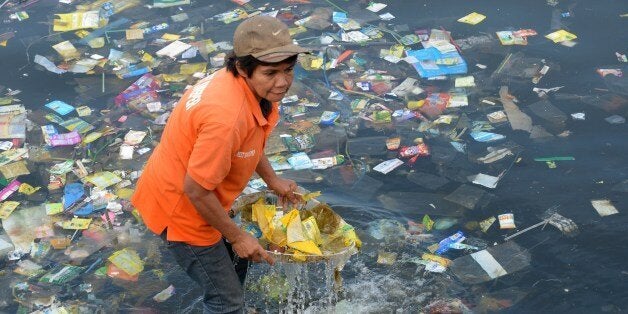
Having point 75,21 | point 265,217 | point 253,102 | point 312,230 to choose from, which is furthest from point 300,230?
point 75,21

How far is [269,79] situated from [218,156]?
341mm

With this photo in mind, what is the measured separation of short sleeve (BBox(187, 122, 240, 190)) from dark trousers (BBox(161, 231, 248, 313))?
0.43 metres

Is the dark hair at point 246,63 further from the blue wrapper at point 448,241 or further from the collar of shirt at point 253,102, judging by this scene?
the blue wrapper at point 448,241

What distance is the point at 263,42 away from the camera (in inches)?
97.4

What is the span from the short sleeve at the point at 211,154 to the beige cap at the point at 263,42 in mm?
283

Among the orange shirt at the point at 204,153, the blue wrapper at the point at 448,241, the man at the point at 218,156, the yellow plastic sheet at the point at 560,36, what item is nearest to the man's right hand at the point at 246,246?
the man at the point at 218,156

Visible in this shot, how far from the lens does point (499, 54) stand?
5930 mm

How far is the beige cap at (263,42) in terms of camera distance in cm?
247

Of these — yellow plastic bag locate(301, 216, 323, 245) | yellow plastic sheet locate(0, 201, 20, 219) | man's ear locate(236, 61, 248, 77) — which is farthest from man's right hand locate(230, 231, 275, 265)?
yellow plastic sheet locate(0, 201, 20, 219)

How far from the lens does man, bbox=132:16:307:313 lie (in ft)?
8.00

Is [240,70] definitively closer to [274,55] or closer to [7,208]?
[274,55]

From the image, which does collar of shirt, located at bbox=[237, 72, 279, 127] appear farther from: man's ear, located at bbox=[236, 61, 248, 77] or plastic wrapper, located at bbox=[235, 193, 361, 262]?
plastic wrapper, located at bbox=[235, 193, 361, 262]

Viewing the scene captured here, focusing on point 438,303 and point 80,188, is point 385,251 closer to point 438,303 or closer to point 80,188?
point 438,303

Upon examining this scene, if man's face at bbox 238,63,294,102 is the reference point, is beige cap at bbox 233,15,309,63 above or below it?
above
